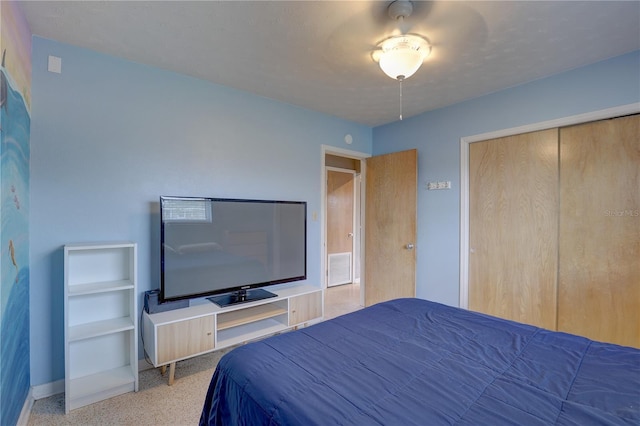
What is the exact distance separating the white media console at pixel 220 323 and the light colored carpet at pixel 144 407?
0.38 ft

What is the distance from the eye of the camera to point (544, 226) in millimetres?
2598

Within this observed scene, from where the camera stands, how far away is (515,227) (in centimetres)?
276

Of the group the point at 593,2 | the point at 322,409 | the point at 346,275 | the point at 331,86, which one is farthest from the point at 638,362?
the point at 346,275

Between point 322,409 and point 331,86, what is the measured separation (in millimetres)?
2565

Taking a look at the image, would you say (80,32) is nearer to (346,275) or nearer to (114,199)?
(114,199)

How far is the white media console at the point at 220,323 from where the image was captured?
2.13 metres

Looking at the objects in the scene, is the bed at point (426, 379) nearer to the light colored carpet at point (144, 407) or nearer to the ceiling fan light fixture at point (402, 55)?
the light colored carpet at point (144, 407)

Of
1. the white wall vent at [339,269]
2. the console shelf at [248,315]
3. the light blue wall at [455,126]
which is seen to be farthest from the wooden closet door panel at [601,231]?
the white wall vent at [339,269]

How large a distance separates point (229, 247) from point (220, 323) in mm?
639

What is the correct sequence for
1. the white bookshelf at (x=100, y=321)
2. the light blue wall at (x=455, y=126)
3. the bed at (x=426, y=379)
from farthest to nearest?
the light blue wall at (x=455, y=126)
the white bookshelf at (x=100, y=321)
the bed at (x=426, y=379)

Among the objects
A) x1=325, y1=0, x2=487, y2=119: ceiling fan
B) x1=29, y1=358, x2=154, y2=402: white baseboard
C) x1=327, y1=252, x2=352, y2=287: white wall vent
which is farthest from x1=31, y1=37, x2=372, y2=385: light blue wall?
x1=327, y1=252, x2=352, y2=287: white wall vent

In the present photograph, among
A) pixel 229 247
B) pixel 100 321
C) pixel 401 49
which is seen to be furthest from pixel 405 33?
pixel 100 321

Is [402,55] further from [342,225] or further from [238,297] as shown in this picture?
[342,225]

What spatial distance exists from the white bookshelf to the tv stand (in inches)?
25.2
